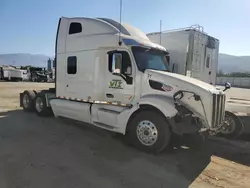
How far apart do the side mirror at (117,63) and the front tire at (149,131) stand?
137cm

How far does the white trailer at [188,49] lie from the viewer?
8781 millimetres

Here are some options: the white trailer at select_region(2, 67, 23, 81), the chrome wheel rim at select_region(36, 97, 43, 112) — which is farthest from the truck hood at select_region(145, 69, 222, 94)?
the white trailer at select_region(2, 67, 23, 81)

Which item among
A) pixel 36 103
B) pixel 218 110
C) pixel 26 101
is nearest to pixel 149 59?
pixel 218 110

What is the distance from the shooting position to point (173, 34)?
29.7 feet

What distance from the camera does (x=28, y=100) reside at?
35.7 ft

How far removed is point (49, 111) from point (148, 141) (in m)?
5.29

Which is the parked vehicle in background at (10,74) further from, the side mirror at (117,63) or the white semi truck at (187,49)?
the side mirror at (117,63)

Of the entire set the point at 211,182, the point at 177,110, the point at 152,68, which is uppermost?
the point at 152,68

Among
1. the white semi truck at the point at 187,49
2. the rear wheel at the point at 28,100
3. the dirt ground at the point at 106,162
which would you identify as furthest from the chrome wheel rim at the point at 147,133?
the rear wheel at the point at 28,100

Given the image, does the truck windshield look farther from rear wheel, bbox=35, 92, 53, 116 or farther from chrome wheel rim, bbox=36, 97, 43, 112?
chrome wheel rim, bbox=36, 97, 43, 112

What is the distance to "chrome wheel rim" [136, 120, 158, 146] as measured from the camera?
5.90 metres

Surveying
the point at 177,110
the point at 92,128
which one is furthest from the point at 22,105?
the point at 177,110

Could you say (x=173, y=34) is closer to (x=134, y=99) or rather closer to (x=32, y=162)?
(x=134, y=99)

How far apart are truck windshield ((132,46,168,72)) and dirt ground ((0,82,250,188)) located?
2.10m
